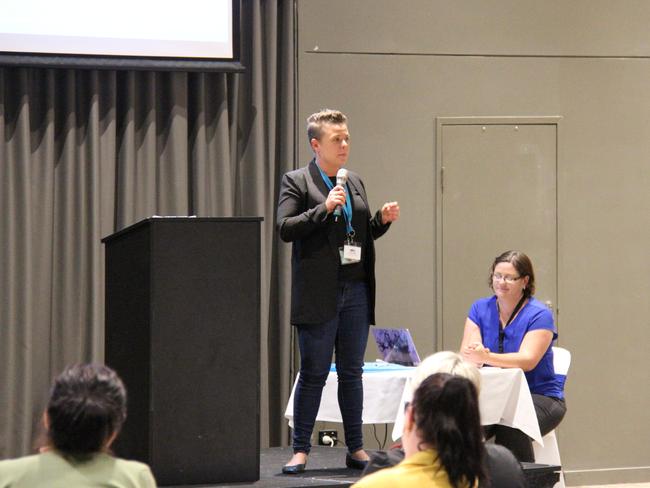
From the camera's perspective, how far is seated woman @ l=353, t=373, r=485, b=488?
205 centimetres

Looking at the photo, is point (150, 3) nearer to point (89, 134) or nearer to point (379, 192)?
point (89, 134)

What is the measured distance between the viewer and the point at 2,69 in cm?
521

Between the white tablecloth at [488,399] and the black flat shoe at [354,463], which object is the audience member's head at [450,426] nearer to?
the black flat shoe at [354,463]

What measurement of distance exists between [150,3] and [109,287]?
1.79 m

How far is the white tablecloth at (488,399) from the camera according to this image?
4.31 metres

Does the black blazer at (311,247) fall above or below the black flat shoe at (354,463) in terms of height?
above

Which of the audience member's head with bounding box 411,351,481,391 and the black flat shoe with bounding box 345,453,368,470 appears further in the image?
the black flat shoe with bounding box 345,453,368,470

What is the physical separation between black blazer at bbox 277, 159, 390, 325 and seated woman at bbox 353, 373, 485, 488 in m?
1.66

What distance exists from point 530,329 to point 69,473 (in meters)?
3.02

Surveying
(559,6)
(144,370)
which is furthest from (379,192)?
(144,370)

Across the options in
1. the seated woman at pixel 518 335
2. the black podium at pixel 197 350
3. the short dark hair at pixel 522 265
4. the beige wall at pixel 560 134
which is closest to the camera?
the black podium at pixel 197 350

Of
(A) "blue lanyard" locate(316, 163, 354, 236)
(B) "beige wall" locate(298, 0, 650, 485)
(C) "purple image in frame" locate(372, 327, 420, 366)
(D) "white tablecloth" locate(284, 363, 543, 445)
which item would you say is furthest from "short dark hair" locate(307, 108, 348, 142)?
(B) "beige wall" locate(298, 0, 650, 485)

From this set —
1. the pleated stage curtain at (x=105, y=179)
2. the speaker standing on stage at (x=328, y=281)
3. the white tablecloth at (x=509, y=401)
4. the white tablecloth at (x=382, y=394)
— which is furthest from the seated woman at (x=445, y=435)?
the pleated stage curtain at (x=105, y=179)

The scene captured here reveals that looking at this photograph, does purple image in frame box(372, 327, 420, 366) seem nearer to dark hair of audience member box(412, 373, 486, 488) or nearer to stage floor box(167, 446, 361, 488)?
stage floor box(167, 446, 361, 488)
